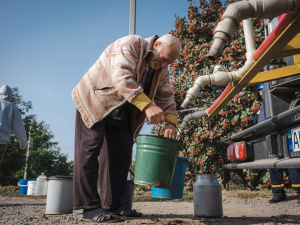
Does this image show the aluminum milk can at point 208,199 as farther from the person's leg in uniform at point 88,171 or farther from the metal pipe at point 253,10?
the metal pipe at point 253,10

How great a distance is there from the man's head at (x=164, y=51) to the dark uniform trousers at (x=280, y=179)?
9.58 ft

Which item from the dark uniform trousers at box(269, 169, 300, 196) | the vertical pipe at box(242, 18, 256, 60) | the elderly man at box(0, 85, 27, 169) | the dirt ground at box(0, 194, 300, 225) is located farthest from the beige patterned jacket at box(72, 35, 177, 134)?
the dark uniform trousers at box(269, 169, 300, 196)

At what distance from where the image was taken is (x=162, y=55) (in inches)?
87.7

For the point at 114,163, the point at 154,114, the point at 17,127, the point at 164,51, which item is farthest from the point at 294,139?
the point at 17,127

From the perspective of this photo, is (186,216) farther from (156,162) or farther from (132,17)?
(132,17)

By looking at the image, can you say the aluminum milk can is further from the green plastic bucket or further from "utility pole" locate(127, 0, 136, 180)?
"utility pole" locate(127, 0, 136, 180)

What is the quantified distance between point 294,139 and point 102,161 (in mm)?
1700

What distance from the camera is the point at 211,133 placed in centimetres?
600

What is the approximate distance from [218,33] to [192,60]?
19.4ft

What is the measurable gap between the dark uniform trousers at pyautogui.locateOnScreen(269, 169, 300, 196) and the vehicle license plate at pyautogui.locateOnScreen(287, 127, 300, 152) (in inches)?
103

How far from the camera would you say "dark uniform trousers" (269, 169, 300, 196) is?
393 cm

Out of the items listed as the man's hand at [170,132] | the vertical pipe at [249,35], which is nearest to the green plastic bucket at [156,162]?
the man's hand at [170,132]

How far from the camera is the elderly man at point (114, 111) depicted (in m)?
2.15

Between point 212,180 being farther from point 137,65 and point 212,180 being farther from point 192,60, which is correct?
point 192,60
